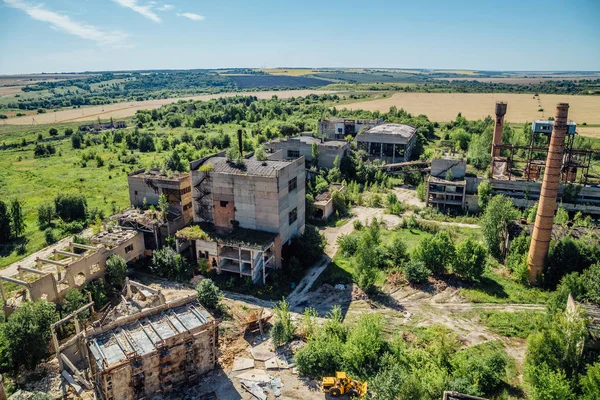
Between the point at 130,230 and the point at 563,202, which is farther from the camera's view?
the point at 563,202

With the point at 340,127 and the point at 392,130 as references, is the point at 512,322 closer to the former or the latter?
the point at 392,130

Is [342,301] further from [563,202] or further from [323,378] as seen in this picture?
[563,202]

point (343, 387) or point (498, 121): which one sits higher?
point (498, 121)

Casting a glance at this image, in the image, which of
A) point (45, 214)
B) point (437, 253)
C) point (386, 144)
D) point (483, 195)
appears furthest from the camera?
point (386, 144)

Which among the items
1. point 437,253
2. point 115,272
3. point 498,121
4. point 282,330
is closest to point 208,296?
point 282,330

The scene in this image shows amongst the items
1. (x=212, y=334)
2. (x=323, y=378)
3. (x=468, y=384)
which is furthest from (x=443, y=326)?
(x=212, y=334)

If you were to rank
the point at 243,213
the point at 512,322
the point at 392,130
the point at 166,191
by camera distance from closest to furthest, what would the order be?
the point at 512,322 < the point at 243,213 < the point at 166,191 < the point at 392,130
